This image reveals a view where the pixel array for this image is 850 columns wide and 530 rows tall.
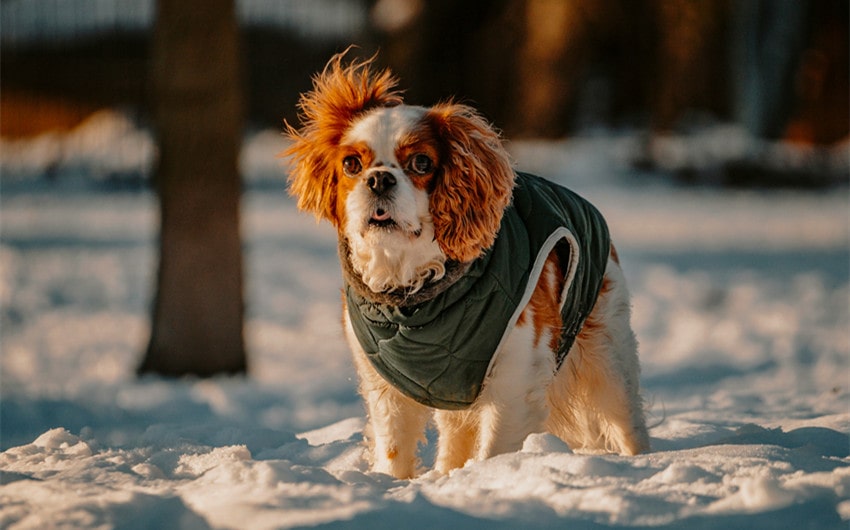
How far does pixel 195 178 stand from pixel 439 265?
4242 mm

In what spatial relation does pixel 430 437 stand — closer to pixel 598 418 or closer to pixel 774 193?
pixel 598 418

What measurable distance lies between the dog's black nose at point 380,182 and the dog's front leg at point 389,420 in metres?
→ 0.75

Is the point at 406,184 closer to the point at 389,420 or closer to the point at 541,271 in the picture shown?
the point at 541,271

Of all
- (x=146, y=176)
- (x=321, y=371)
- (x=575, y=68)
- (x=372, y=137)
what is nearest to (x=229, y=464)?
(x=372, y=137)

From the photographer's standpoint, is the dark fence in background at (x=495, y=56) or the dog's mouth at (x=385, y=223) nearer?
the dog's mouth at (x=385, y=223)

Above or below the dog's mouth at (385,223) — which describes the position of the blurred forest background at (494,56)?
above

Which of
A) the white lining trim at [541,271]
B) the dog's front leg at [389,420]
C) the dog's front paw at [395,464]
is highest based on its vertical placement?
the white lining trim at [541,271]

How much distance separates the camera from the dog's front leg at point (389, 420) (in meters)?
4.23

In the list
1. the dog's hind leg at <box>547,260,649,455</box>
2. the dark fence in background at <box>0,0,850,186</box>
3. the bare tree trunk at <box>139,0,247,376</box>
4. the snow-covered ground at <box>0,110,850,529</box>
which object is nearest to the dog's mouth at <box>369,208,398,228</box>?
the snow-covered ground at <box>0,110,850,529</box>

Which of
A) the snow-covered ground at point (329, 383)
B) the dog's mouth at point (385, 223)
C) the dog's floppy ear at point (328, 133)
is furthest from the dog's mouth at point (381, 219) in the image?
the snow-covered ground at point (329, 383)

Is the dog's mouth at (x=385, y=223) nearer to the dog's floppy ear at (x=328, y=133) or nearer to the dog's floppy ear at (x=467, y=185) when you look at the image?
the dog's floppy ear at (x=467, y=185)

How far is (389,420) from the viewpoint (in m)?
4.27

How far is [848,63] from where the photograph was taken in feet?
69.7

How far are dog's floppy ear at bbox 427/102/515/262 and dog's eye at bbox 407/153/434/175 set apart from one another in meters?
0.06
